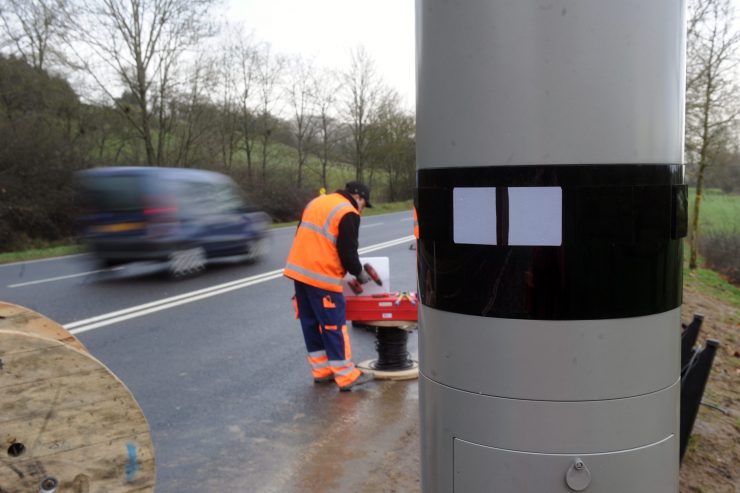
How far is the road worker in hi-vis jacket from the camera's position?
228 inches

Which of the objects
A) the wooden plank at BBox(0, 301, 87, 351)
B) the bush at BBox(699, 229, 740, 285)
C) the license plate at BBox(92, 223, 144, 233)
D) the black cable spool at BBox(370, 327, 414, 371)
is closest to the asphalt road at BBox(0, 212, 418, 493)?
the black cable spool at BBox(370, 327, 414, 371)

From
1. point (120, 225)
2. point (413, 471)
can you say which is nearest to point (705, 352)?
point (413, 471)

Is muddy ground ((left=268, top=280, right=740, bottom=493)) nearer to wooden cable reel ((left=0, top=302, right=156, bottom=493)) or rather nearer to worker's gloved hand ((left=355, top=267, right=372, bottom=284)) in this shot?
worker's gloved hand ((left=355, top=267, right=372, bottom=284))

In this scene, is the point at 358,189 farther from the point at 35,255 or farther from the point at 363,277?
the point at 35,255

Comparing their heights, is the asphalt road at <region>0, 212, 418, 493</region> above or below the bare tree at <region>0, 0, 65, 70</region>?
below

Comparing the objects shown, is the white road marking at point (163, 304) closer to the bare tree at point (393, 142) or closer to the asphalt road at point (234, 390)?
the asphalt road at point (234, 390)

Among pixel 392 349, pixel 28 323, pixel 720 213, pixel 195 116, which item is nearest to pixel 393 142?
pixel 195 116

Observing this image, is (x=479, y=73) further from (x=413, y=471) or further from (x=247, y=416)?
(x=247, y=416)

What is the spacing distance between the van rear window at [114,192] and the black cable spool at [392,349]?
7.61 m

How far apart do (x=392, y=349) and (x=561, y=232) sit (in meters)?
4.73

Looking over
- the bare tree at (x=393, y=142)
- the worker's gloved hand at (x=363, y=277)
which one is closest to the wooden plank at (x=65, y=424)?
the worker's gloved hand at (x=363, y=277)

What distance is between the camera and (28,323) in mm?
2262

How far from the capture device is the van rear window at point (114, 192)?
12500 millimetres

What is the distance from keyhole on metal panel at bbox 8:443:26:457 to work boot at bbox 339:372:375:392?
4.11 metres
